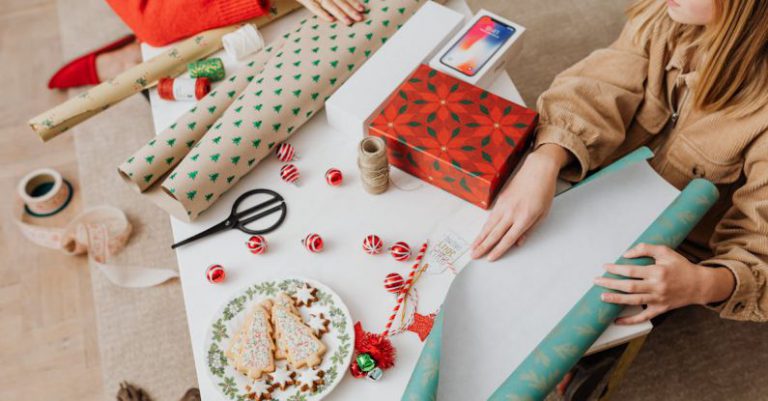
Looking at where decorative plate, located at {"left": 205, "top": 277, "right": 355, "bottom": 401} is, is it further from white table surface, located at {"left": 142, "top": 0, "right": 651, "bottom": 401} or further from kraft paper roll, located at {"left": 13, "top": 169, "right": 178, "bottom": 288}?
kraft paper roll, located at {"left": 13, "top": 169, "right": 178, "bottom": 288}

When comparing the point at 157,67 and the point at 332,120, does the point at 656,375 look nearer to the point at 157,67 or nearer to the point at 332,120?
the point at 332,120

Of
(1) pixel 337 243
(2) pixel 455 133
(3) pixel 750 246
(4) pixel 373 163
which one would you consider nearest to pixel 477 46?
(2) pixel 455 133

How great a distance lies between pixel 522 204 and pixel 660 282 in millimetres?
220

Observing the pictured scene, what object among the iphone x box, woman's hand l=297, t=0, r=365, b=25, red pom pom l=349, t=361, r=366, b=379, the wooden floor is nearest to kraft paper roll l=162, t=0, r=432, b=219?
woman's hand l=297, t=0, r=365, b=25

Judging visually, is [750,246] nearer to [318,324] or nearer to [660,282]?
[660,282]

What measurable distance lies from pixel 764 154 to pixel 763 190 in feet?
0.18

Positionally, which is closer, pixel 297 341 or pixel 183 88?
pixel 297 341

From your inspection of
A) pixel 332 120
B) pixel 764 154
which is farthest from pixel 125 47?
pixel 764 154

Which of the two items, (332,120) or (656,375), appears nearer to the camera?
(332,120)

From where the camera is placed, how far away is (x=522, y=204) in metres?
0.89

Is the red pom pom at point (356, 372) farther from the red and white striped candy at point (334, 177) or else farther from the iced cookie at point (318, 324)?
the red and white striped candy at point (334, 177)

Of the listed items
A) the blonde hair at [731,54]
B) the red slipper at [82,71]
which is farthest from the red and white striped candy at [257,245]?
the red slipper at [82,71]

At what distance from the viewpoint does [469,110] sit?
37.4 inches

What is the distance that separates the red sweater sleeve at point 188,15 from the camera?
1143mm
